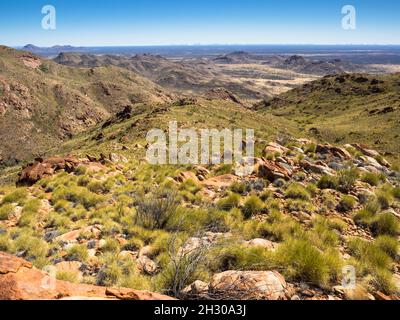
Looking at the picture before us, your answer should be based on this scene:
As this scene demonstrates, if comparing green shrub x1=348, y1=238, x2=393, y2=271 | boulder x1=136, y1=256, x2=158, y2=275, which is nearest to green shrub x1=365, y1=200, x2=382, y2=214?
green shrub x1=348, y1=238, x2=393, y2=271

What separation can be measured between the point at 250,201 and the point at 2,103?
241 ft

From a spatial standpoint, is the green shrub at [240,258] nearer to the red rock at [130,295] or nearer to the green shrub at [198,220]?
the green shrub at [198,220]

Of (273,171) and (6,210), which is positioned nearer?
(6,210)

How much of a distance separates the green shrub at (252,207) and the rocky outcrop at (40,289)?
4963 mm

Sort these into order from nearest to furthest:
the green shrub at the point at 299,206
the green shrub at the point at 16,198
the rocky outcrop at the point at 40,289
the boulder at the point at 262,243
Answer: the rocky outcrop at the point at 40,289
the boulder at the point at 262,243
the green shrub at the point at 299,206
the green shrub at the point at 16,198

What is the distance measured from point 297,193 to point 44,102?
7548cm

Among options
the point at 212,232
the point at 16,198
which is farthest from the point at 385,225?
the point at 16,198

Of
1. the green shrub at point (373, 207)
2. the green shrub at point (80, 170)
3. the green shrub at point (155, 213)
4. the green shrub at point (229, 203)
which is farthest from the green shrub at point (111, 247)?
the green shrub at point (80, 170)

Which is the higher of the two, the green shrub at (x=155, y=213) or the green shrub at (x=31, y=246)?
the green shrub at (x=155, y=213)

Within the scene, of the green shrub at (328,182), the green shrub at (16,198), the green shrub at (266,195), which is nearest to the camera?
the green shrub at (266,195)

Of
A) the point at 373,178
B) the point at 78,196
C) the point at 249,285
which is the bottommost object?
the point at 78,196

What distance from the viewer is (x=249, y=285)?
4.76 m

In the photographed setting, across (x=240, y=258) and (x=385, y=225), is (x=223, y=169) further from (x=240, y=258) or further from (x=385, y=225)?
(x=240, y=258)

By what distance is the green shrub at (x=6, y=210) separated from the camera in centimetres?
926
